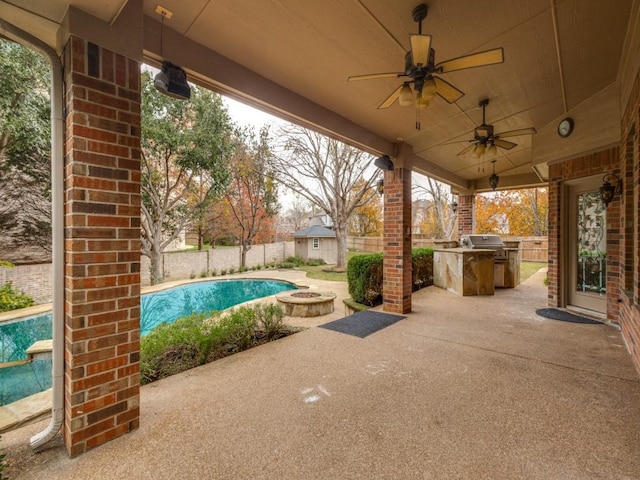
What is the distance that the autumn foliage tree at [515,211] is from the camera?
734 inches

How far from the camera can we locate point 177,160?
35.5ft

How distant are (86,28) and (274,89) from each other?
181 centimetres

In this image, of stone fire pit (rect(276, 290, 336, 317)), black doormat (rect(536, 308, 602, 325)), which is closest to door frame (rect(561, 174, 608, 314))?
black doormat (rect(536, 308, 602, 325))

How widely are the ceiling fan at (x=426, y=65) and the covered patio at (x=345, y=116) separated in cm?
6

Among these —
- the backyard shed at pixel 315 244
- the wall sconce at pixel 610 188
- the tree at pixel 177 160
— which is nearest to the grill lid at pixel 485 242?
the wall sconce at pixel 610 188

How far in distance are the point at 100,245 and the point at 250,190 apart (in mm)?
14225

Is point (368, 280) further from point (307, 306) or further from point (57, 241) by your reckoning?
point (57, 241)

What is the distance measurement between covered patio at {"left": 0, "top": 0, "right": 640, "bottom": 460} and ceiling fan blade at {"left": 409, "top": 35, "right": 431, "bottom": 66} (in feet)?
0.97

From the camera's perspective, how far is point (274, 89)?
3.31 m

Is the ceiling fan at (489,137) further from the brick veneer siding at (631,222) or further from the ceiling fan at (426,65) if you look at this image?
the ceiling fan at (426,65)

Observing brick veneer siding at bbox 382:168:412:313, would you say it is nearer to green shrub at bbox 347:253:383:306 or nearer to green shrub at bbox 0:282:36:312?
green shrub at bbox 347:253:383:306

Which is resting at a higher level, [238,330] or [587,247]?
[587,247]

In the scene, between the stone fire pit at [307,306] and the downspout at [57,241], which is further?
the stone fire pit at [307,306]

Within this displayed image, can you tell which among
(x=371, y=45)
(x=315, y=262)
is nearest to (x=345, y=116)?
(x=371, y=45)
